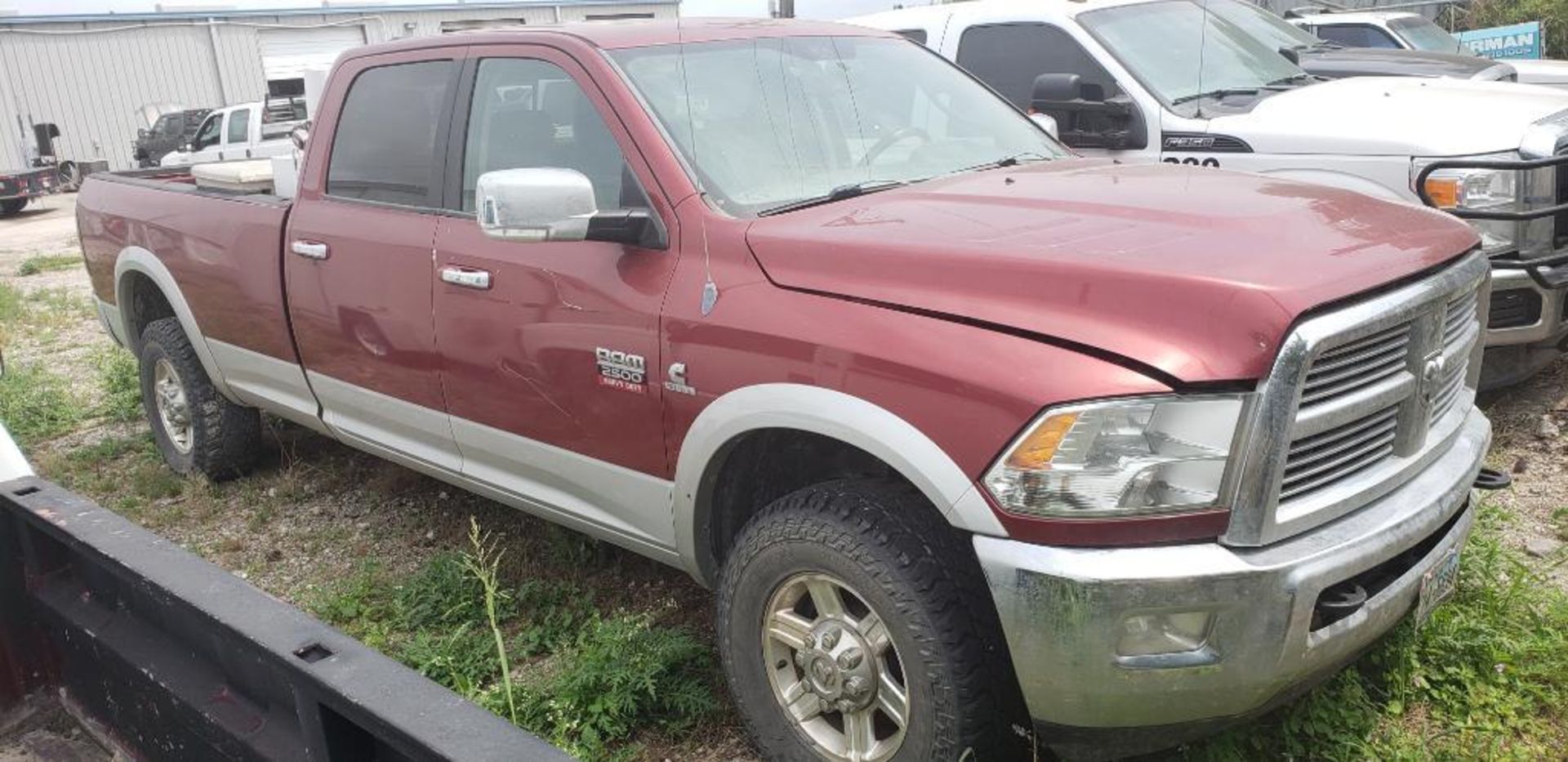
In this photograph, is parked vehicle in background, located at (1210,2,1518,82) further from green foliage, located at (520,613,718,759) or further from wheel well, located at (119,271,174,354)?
wheel well, located at (119,271,174,354)

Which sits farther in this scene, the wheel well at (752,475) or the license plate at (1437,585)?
the wheel well at (752,475)

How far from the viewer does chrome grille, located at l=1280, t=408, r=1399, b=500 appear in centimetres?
240

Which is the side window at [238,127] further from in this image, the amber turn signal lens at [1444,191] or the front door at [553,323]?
the amber turn signal lens at [1444,191]

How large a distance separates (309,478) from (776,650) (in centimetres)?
342

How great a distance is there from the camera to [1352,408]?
2465mm

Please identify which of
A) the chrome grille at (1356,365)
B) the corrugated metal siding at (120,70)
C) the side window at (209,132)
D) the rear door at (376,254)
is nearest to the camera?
the chrome grille at (1356,365)

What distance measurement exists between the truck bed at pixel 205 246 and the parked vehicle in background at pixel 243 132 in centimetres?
1280

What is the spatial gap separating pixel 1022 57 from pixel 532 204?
13.1ft

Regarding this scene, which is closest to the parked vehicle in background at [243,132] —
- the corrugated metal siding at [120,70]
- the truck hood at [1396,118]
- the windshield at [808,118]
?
the corrugated metal siding at [120,70]

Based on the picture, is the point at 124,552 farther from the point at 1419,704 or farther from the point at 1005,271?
the point at 1419,704

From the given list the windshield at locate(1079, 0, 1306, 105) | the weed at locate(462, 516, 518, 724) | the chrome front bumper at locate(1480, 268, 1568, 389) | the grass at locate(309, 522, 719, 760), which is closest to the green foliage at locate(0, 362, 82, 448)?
the grass at locate(309, 522, 719, 760)

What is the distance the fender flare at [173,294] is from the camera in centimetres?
513

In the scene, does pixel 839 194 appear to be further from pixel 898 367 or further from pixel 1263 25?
pixel 1263 25

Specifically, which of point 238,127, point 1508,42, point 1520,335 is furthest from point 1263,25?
point 238,127
